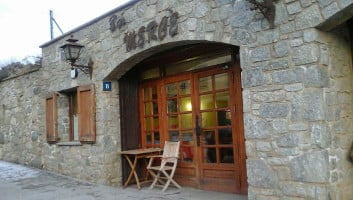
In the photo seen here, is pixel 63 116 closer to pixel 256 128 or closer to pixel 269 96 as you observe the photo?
pixel 256 128

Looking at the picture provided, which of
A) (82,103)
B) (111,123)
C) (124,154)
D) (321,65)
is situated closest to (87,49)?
(82,103)

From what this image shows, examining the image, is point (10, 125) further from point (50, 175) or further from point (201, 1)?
point (201, 1)

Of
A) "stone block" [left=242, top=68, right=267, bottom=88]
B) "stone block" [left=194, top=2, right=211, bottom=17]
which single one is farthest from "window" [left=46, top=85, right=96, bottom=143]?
"stone block" [left=242, top=68, right=267, bottom=88]

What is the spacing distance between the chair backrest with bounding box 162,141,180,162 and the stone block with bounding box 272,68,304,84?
224 cm

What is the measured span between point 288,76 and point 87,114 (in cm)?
401

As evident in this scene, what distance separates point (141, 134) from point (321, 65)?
3779 millimetres

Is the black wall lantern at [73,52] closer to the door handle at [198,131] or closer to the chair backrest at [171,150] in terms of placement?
the chair backrest at [171,150]

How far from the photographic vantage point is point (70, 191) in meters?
6.18

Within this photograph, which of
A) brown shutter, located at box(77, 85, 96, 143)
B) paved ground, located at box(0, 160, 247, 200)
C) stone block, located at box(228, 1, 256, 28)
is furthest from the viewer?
brown shutter, located at box(77, 85, 96, 143)

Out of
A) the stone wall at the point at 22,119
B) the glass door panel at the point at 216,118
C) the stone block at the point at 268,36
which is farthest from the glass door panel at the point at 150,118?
the stone wall at the point at 22,119

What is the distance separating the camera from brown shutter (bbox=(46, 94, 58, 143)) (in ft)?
25.9

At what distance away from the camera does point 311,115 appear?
12.3 ft

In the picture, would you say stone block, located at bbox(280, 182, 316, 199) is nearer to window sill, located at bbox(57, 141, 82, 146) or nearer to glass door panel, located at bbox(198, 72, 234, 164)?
glass door panel, located at bbox(198, 72, 234, 164)

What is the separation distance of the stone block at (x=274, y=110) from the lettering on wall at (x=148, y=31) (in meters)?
1.63
